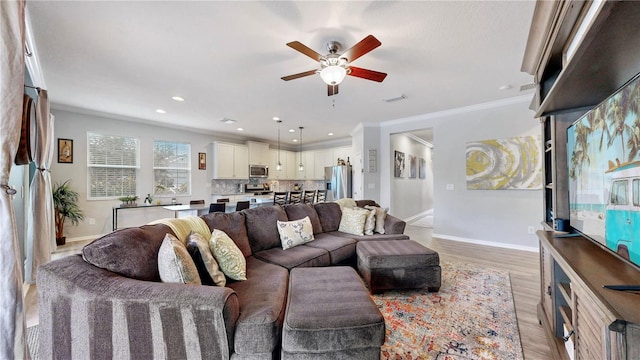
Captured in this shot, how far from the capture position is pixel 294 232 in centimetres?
280

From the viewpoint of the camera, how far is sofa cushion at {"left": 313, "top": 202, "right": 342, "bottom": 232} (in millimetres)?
3482

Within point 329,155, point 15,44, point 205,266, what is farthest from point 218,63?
point 329,155

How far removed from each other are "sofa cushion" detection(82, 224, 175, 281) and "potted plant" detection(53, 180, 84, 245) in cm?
440

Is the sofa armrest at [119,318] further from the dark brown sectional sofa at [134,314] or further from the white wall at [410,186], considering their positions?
the white wall at [410,186]

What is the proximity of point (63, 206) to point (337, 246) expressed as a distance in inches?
197

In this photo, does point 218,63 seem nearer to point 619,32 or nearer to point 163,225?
point 163,225

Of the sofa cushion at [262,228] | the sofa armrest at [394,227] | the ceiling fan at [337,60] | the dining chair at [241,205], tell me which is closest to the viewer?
the ceiling fan at [337,60]

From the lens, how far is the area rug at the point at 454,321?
1.67 metres

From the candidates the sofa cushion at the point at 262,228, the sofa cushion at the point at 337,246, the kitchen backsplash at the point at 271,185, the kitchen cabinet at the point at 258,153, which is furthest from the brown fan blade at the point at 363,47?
the kitchen backsplash at the point at 271,185

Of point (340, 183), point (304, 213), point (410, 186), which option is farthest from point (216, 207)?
point (410, 186)

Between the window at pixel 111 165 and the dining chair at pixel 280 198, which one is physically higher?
the window at pixel 111 165

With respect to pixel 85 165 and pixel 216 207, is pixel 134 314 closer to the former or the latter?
pixel 216 207

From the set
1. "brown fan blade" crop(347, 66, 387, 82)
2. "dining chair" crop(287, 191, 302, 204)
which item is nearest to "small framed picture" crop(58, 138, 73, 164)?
"dining chair" crop(287, 191, 302, 204)

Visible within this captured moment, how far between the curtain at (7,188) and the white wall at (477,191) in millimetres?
5257
